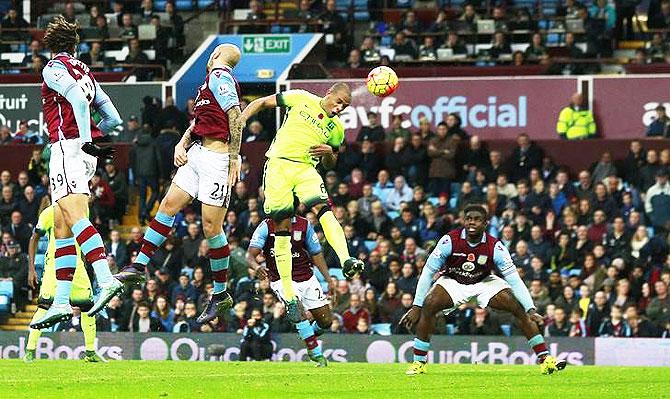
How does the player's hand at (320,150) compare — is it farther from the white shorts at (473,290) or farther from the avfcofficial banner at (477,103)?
the avfcofficial banner at (477,103)

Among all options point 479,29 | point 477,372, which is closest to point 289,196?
point 477,372

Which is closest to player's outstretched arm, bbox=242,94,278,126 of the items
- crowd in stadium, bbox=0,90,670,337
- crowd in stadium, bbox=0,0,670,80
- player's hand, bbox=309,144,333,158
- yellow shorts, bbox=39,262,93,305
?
player's hand, bbox=309,144,333,158

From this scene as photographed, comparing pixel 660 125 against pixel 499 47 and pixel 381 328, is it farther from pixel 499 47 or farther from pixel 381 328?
pixel 381 328

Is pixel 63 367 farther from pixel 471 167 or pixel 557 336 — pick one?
pixel 471 167

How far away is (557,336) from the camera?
24.1 metres

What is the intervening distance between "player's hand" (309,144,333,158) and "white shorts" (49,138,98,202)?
3061 mm

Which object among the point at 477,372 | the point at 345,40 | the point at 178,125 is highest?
the point at 345,40

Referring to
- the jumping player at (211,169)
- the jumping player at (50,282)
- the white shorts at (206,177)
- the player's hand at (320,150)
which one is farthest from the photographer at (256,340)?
the white shorts at (206,177)

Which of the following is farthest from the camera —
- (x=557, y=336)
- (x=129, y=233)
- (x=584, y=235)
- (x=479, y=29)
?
(x=479, y=29)

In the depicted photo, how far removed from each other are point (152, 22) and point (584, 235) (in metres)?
13.5

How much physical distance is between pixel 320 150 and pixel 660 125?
1267cm

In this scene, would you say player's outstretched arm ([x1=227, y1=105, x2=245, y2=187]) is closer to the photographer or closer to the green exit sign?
the photographer

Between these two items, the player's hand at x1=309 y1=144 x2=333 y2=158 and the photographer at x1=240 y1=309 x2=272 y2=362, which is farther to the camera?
the photographer at x1=240 y1=309 x2=272 y2=362

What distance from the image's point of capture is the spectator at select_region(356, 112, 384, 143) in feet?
97.7
